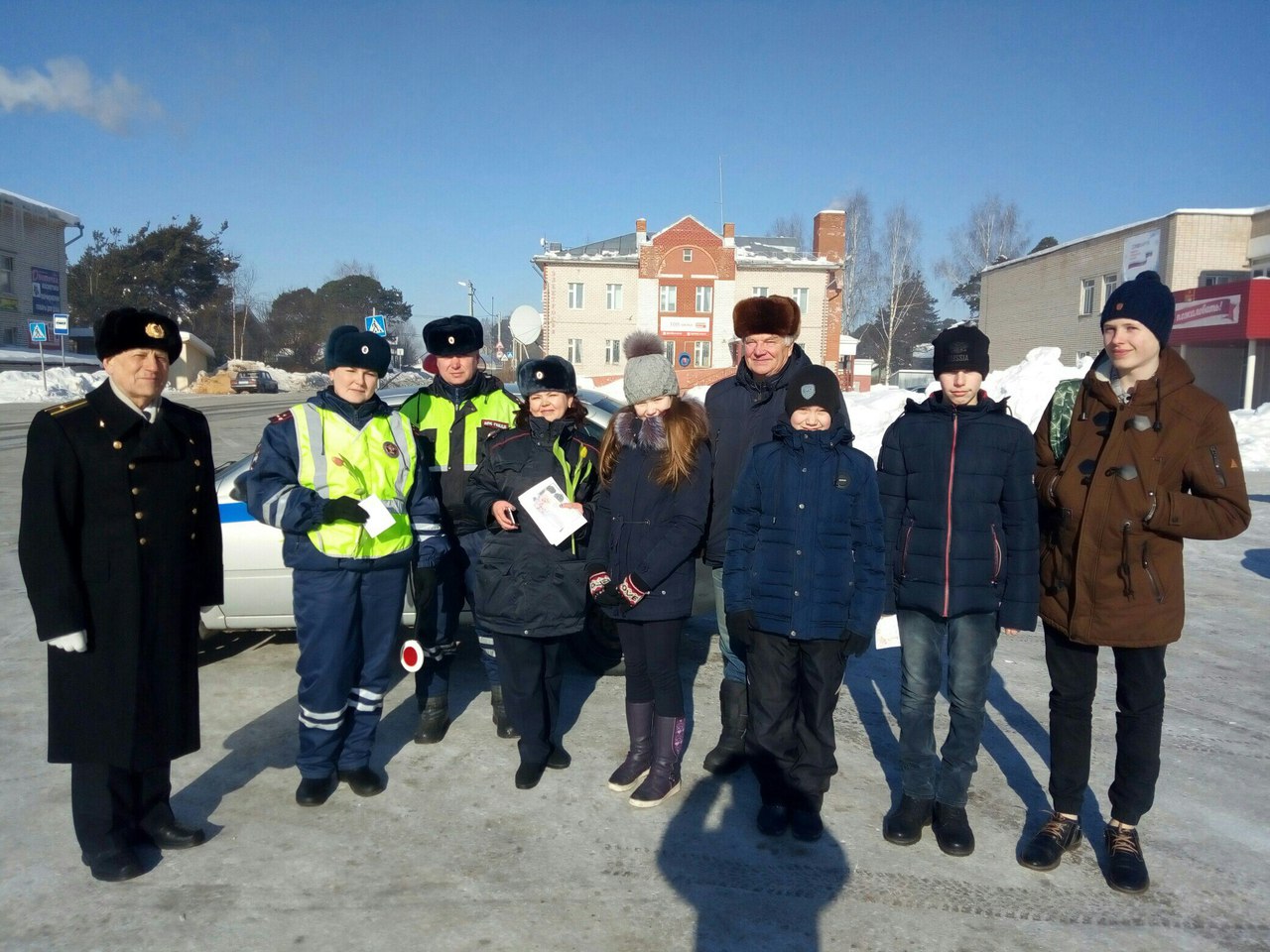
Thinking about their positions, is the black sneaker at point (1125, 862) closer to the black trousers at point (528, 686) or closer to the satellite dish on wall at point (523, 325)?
the black trousers at point (528, 686)

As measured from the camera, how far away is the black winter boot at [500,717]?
452 cm

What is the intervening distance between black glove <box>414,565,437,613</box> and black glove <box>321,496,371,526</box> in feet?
1.61

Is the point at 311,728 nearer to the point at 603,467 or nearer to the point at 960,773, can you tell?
the point at 603,467

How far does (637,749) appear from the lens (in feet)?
13.0

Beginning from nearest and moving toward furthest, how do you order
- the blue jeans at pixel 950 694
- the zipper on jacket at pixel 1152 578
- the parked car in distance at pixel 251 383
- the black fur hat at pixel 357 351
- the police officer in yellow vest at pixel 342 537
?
the zipper on jacket at pixel 1152 578
the blue jeans at pixel 950 694
the police officer in yellow vest at pixel 342 537
the black fur hat at pixel 357 351
the parked car in distance at pixel 251 383

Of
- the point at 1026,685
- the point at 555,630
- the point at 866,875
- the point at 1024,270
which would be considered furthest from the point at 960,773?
the point at 1024,270

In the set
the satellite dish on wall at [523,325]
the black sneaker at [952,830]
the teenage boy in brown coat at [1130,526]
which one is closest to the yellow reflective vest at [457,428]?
the black sneaker at [952,830]

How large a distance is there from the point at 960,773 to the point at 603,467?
1.94 meters

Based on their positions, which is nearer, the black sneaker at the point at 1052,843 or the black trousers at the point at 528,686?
the black sneaker at the point at 1052,843

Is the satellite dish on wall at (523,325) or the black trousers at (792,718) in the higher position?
the satellite dish on wall at (523,325)

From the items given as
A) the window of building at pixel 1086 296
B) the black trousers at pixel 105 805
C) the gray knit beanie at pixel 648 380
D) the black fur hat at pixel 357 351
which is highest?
the window of building at pixel 1086 296

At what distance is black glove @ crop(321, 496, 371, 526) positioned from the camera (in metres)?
3.59

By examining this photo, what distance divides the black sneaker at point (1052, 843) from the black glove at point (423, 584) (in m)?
2.70

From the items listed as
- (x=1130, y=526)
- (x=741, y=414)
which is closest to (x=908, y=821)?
(x=1130, y=526)
